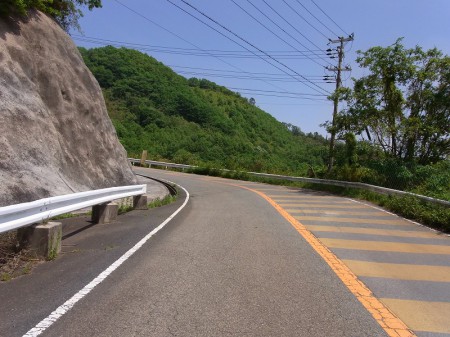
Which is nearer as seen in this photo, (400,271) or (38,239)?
(38,239)

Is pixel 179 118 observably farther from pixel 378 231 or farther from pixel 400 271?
pixel 400 271

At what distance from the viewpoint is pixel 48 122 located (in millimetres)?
12211

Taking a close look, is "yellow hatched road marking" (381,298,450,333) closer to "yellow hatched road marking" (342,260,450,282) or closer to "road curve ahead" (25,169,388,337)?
"road curve ahead" (25,169,388,337)

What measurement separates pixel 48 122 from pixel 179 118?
71.7m

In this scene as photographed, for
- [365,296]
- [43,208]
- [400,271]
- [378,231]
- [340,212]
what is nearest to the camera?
[365,296]

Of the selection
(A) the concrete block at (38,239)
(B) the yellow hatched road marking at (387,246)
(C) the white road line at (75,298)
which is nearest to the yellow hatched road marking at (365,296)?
(B) the yellow hatched road marking at (387,246)

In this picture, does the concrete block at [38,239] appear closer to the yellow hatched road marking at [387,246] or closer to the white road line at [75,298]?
the white road line at [75,298]

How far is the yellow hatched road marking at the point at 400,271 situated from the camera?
662 centimetres

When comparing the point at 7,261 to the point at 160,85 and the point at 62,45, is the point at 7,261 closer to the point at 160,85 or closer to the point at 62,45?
the point at 62,45

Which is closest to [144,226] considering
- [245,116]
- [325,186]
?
[325,186]

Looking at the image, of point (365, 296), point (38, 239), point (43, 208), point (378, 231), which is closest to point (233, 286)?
point (365, 296)

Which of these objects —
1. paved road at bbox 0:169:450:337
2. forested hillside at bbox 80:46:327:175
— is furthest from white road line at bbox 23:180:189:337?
forested hillside at bbox 80:46:327:175

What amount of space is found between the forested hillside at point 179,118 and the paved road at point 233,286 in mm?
48950

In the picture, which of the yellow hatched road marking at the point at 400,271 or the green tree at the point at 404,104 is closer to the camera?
the yellow hatched road marking at the point at 400,271
